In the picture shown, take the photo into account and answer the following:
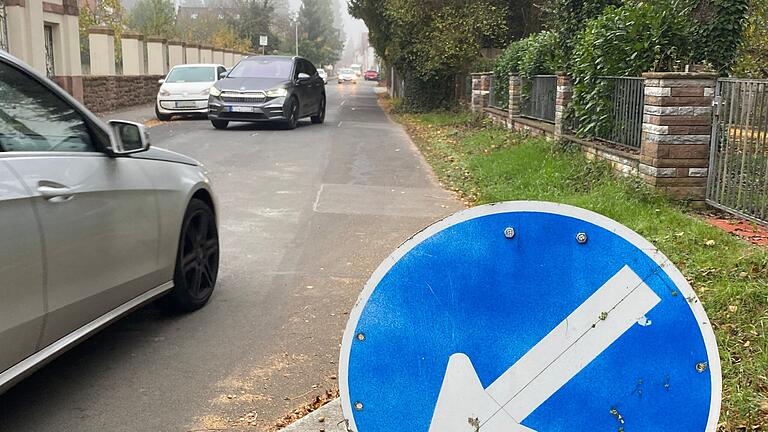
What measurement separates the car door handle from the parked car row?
51.1 ft

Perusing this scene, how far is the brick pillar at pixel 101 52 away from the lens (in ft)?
87.0

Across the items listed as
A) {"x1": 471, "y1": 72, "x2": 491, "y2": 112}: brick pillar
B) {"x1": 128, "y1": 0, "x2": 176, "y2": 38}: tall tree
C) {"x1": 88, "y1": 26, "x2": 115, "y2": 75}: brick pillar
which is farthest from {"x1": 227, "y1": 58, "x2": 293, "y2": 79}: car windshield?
{"x1": 128, "y1": 0, "x2": 176, "y2": 38}: tall tree

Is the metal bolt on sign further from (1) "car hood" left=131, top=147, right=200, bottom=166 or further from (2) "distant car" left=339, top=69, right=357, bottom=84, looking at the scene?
(2) "distant car" left=339, top=69, right=357, bottom=84

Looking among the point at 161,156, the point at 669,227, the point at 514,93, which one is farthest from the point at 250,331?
the point at 514,93

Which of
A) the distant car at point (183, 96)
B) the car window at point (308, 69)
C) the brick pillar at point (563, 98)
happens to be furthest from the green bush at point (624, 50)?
the distant car at point (183, 96)

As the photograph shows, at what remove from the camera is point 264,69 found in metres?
20.2

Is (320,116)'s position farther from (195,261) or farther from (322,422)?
(322,422)

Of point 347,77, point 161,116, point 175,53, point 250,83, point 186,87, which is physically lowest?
point 161,116

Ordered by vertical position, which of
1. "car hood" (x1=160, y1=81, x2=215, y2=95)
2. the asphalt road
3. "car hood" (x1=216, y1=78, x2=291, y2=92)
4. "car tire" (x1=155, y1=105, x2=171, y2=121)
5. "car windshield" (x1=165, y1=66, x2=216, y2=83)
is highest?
"car windshield" (x1=165, y1=66, x2=216, y2=83)

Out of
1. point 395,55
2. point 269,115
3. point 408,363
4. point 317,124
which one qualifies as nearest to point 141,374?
point 408,363

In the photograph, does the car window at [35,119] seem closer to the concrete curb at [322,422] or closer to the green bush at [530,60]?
the concrete curb at [322,422]

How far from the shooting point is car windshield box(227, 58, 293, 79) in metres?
20.0

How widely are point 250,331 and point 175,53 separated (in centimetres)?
3355

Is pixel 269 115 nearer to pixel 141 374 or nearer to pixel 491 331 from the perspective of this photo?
pixel 141 374
